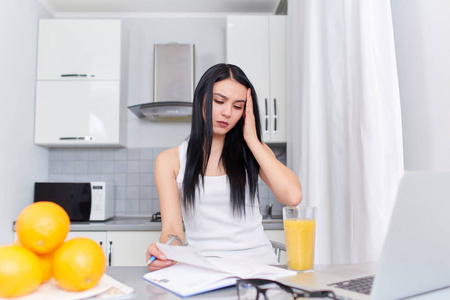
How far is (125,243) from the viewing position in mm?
2422

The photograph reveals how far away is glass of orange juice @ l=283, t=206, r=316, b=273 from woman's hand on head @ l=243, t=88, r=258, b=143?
2.09ft

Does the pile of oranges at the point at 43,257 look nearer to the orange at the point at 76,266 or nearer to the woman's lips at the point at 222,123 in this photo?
the orange at the point at 76,266

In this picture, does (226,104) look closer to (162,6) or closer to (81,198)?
(81,198)

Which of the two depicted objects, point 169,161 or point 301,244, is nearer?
point 301,244

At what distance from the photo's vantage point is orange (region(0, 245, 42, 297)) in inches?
22.3

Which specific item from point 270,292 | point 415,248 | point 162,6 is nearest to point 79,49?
point 162,6

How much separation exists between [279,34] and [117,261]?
6.34 ft

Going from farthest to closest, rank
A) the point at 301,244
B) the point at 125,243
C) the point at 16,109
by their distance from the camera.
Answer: the point at 16,109, the point at 125,243, the point at 301,244

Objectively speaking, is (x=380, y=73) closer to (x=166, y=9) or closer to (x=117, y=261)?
(x=117, y=261)

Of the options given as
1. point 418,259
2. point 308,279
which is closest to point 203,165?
point 308,279

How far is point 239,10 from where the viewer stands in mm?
3131

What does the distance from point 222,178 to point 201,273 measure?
769 millimetres

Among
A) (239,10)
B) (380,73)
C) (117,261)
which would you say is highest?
(239,10)

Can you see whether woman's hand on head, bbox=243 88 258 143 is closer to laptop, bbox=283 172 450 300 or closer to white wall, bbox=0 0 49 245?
laptop, bbox=283 172 450 300
